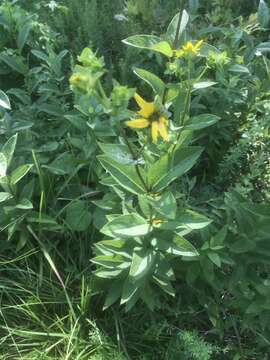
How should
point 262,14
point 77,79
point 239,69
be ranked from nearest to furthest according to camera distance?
point 77,79 < point 239,69 < point 262,14

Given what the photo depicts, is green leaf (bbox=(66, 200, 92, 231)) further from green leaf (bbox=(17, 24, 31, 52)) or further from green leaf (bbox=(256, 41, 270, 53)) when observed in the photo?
green leaf (bbox=(256, 41, 270, 53))

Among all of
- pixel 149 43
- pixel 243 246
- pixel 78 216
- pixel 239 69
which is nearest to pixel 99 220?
pixel 78 216

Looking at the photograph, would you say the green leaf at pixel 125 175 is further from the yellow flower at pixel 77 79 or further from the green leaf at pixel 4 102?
the green leaf at pixel 4 102

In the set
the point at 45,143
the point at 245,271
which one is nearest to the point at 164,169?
the point at 245,271

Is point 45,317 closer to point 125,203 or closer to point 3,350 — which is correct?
point 3,350

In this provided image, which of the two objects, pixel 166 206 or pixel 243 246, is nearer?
pixel 166 206

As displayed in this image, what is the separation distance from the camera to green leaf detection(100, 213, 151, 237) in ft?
4.26

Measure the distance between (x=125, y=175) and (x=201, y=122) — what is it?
0.82 feet

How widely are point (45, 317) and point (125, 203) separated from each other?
51cm

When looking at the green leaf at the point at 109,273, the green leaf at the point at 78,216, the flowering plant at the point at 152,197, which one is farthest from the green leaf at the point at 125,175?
the green leaf at the point at 78,216

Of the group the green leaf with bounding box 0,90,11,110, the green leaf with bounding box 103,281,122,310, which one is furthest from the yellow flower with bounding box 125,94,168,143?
the green leaf with bounding box 0,90,11,110

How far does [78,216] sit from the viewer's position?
1671 mm

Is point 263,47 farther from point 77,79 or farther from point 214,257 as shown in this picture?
point 77,79

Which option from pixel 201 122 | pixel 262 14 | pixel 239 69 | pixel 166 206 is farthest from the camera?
pixel 262 14
